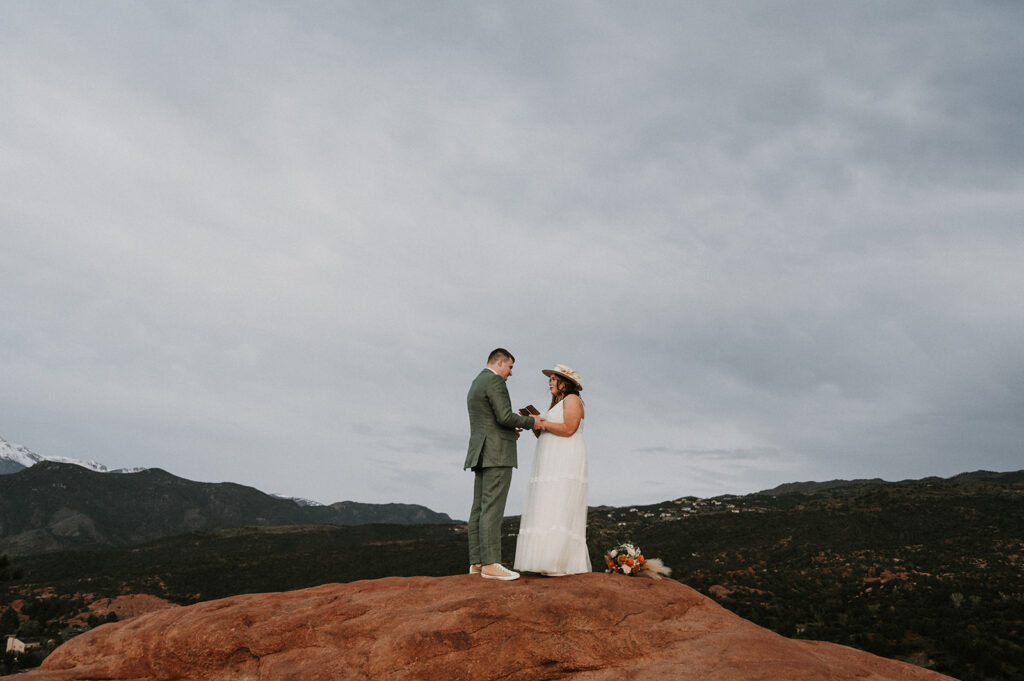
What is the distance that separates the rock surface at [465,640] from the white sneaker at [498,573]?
19 cm

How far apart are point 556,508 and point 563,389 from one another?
1.88m

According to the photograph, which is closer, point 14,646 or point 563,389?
point 563,389

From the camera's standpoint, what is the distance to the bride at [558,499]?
938 cm

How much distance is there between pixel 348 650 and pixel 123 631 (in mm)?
4708

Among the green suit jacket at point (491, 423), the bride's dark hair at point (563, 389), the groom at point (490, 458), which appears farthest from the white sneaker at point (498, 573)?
the bride's dark hair at point (563, 389)

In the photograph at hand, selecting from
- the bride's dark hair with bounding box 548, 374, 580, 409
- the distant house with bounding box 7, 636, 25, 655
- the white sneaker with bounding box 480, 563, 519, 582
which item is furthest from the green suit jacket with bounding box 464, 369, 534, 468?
the distant house with bounding box 7, 636, 25, 655

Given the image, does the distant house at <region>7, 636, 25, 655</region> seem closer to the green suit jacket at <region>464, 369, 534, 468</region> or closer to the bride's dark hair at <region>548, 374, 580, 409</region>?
the green suit jacket at <region>464, 369, 534, 468</region>

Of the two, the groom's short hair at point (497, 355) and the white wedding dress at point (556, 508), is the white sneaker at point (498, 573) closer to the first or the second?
the white wedding dress at point (556, 508)

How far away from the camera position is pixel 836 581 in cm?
3366

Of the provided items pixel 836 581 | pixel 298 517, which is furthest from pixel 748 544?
pixel 298 517

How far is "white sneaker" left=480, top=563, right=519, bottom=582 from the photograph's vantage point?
9.31m

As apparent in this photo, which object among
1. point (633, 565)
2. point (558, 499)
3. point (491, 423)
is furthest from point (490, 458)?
point (633, 565)

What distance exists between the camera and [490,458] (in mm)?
9453

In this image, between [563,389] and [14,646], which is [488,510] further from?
[14,646]
